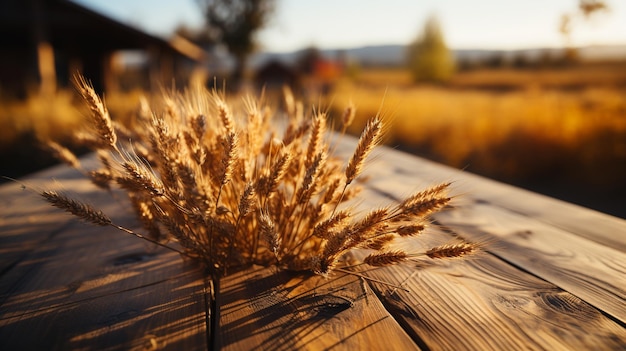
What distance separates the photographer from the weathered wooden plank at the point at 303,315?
2.53 ft

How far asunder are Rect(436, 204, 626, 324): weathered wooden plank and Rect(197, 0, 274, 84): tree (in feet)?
125

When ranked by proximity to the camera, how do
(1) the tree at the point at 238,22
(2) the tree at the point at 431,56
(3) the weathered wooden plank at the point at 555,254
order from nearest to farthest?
(3) the weathered wooden plank at the point at 555,254 < (1) the tree at the point at 238,22 < (2) the tree at the point at 431,56

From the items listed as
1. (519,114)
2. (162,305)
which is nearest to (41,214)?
(162,305)

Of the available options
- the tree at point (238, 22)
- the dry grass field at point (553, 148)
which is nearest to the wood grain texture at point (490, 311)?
the dry grass field at point (553, 148)

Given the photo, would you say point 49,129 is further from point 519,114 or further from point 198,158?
point 519,114

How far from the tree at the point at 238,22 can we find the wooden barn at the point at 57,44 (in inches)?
627

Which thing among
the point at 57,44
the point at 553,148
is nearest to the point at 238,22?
the point at 57,44

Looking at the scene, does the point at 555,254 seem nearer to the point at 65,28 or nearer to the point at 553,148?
the point at 553,148

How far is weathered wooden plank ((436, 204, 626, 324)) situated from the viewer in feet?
3.23

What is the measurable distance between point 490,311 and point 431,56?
2128 inches

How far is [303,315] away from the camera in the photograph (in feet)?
2.84

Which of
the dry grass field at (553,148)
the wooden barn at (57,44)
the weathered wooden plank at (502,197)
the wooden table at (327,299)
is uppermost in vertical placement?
the wooden barn at (57,44)

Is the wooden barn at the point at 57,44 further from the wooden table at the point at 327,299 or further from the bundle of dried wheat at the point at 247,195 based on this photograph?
the bundle of dried wheat at the point at 247,195

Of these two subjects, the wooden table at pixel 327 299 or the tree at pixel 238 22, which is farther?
the tree at pixel 238 22
